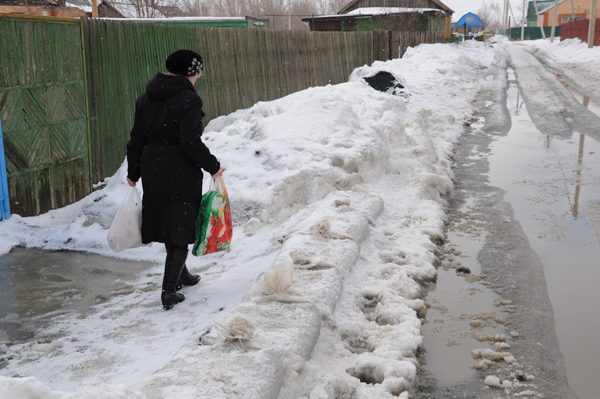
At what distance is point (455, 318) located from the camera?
11.4ft

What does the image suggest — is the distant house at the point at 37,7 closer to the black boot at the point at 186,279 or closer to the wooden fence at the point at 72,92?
the wooden fence at the point at 72,92

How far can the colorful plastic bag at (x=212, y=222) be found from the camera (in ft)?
12.4

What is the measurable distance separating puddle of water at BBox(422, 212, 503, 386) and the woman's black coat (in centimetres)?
174

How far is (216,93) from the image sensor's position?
916 cm

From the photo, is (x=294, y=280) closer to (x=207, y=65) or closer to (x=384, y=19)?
(x=207, y=65)

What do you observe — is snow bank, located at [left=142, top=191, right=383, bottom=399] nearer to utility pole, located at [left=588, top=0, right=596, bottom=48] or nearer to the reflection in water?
the reflection in water

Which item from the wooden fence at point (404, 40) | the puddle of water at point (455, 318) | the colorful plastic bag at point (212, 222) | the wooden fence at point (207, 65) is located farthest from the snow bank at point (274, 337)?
the wooden fence at point (404, 40)

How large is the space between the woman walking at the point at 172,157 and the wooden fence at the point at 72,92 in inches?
85.3

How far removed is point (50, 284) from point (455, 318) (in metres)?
3.09

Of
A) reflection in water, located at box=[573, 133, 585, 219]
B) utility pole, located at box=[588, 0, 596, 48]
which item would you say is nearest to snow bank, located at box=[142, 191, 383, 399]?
reflection in water, located at box=[573, 133, 585, 219]

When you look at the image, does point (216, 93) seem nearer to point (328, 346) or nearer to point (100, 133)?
point (100, 133)

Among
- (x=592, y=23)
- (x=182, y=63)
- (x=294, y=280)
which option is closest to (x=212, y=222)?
(x=294, y=280)

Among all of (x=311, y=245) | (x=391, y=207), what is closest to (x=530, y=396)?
(x=311, y=245)

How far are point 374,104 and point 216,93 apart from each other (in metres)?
2.66
